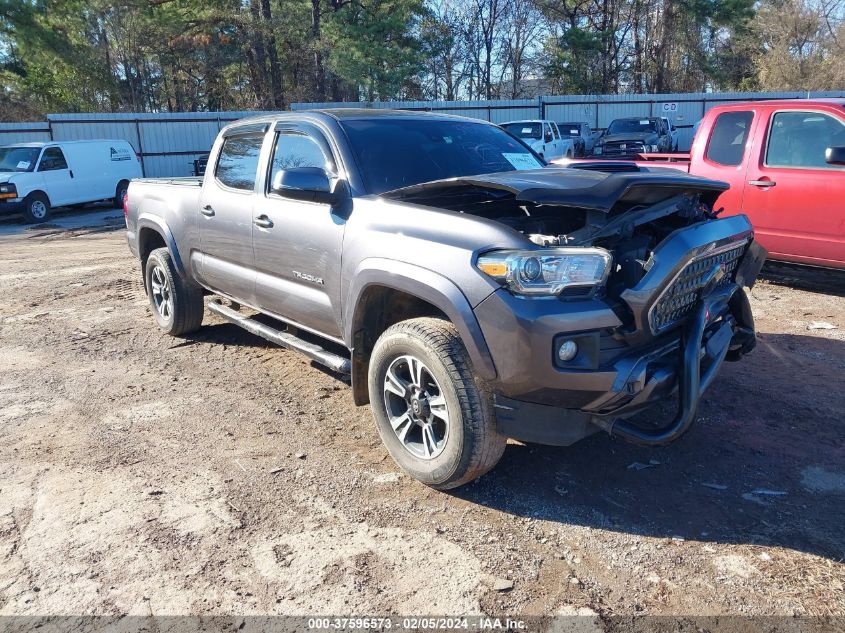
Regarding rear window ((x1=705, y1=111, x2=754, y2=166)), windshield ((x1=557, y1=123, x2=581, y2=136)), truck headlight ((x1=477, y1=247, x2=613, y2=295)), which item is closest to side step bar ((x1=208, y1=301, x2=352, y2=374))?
truck headlight ((x1=477, y1=247, x2=613, y2=295))

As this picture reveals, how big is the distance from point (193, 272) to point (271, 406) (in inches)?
65.7

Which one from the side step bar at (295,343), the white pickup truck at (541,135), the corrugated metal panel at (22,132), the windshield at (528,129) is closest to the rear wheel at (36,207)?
the corrugated metal panel at (22,132)

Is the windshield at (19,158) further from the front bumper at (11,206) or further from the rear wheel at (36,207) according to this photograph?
the front bumper at (11,206)

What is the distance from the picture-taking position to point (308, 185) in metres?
3.76

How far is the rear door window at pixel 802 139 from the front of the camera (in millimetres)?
6602

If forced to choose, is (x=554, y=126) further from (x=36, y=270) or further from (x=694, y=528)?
(x=694, y=528)

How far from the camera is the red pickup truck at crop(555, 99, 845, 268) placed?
6.50 metres

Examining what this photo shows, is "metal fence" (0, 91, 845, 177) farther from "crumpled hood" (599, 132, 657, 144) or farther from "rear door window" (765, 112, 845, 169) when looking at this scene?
"rear door window" (765, 112, 845, 169)

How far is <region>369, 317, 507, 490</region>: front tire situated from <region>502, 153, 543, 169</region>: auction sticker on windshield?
1819 millimetres

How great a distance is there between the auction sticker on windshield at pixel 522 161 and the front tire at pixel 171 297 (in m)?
3.04

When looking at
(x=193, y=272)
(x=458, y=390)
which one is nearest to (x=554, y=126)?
(x=193, y=272)

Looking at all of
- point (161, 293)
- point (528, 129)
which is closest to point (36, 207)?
point (161, 293)

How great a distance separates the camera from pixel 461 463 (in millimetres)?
3256

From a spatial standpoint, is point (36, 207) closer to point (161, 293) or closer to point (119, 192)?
point (119, 192)
